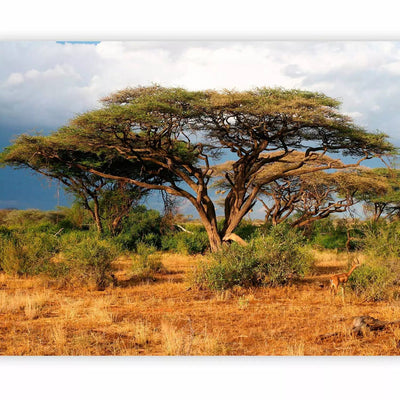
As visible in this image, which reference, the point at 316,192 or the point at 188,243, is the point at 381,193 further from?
the point at 188,243

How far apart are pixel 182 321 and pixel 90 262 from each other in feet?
12.1

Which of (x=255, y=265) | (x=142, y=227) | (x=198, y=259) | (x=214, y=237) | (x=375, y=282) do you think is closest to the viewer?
(x=375, y=282)

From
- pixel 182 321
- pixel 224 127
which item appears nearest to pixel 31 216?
pixel 224 127

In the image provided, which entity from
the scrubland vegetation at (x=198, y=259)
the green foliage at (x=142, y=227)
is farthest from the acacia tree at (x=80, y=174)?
the green foliage at (x=142, y=227)

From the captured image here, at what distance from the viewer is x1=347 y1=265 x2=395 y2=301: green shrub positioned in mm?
8773

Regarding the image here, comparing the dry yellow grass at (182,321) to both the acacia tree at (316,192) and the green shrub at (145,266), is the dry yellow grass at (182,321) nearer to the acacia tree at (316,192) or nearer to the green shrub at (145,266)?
the green shrub at (145,266)

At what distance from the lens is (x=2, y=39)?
23.2 ft

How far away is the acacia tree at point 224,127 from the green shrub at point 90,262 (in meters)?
3.61

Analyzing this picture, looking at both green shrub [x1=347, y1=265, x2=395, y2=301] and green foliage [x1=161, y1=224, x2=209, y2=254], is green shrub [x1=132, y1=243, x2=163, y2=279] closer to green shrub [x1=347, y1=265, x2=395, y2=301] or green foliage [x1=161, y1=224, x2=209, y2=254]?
green shrub [x1=347, y1=265, x2=395, y2=301]

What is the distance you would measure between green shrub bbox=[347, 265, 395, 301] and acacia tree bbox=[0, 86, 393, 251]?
4461mm

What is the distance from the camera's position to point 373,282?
8.95 metres

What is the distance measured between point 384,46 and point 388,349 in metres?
5.03

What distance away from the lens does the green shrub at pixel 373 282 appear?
28.8ft

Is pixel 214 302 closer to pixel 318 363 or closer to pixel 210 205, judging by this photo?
pixel 318 363
